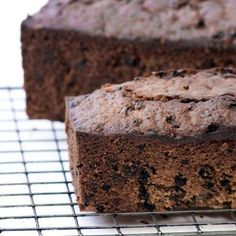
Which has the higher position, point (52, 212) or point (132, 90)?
point (132, 90)

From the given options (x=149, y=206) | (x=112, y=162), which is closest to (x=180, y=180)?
(x=149, y=206)

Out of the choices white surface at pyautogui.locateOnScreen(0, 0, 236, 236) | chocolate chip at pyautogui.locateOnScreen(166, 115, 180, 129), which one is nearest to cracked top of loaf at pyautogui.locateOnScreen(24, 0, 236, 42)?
white surface at pyautogui.locateOnScreen(0, 0, 236, 236)

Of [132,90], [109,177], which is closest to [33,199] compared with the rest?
[109,177]

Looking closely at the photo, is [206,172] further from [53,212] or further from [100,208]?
[53,212]

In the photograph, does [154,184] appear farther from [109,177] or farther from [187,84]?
[187,84]

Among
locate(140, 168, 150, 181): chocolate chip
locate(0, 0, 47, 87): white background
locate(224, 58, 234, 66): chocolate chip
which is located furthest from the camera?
locate(0, 0, 47, 87): white background

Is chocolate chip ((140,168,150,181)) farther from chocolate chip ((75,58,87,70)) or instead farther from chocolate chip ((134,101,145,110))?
chocolate chip ((75,58,87,70))

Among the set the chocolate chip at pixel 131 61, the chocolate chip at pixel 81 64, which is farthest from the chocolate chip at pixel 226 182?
the chocolate chip at pixel 81 64
